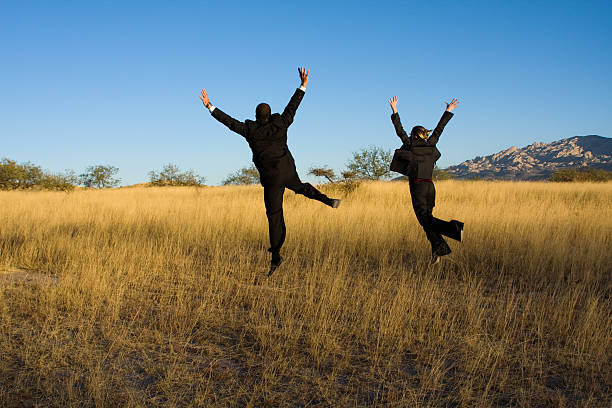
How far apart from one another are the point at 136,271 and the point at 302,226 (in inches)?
182

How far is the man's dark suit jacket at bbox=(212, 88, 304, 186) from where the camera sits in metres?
5.89

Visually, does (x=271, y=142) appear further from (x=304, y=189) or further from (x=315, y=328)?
(x=315, y=328)

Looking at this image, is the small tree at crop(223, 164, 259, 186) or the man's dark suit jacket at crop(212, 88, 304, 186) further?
the small tree at crop(223, 164, 259, 186)

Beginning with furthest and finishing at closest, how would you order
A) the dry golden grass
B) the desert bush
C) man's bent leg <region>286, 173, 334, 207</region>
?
the desert bush, man's bent leg <region>286, 173, 334, 207</region>, the dry golden grass

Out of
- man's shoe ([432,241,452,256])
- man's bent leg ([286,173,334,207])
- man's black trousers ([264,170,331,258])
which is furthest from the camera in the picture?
man's shoe ([432,241,452,256])

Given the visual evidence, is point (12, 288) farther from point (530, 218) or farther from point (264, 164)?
point (530, 218)

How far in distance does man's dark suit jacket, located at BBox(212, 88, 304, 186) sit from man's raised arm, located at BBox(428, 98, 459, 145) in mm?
2285

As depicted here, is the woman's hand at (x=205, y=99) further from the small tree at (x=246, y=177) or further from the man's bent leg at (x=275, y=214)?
the small tree at (x=246, y=177)

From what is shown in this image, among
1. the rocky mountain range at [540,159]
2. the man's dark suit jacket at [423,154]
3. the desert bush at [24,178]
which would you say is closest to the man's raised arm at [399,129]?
the man's dark suit jacket at [423,154]

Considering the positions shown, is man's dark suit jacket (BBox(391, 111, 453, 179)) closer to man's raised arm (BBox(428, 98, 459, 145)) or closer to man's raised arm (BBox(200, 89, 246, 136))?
man's raised arm (BBox(428, 98, 459, 145))

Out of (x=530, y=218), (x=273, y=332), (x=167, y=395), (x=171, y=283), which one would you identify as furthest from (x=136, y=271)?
(x=530, y=218)

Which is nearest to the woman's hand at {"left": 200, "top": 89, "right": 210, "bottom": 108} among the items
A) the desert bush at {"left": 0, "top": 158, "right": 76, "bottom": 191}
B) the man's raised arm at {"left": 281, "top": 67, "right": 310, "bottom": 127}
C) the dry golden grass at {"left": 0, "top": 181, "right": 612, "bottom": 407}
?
the man's raised arm at {"left": 281, "top": 67, "right": 310, "bottom": 127}

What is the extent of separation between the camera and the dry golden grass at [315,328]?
118 inches

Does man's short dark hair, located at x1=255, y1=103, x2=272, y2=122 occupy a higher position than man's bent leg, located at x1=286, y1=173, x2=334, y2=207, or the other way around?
man's short dark hair, located at x1=255, y1=103, x2=272, y2=122
